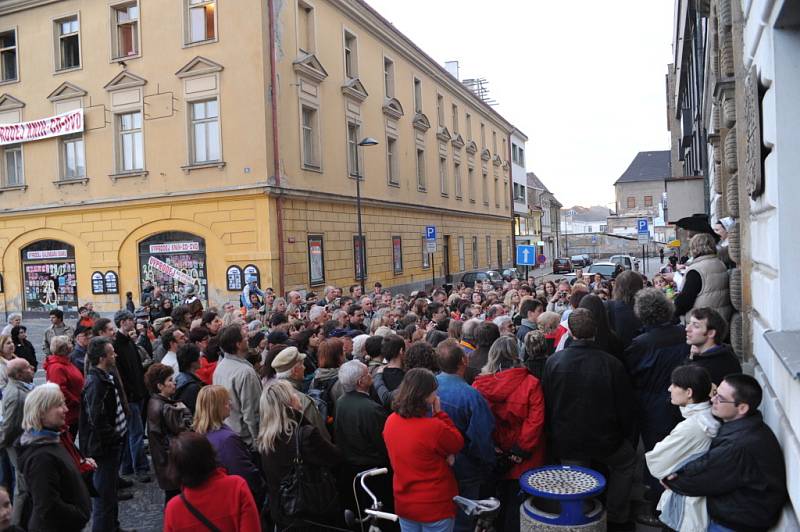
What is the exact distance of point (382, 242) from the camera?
2677 centimetres

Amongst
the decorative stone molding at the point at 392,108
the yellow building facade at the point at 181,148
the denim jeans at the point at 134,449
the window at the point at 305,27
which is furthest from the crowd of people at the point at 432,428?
the decorative stone molding at the point at 392,108

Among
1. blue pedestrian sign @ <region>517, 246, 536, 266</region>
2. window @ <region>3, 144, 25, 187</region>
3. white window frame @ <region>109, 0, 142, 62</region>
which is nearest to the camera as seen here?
blue pedestrian sign @ <region>517, 246, 536, 266</region>

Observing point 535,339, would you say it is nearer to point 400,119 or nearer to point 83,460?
point 83,460

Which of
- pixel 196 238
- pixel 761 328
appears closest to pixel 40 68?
pixel 196 238

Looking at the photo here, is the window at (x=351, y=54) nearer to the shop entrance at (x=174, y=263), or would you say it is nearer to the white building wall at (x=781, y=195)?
the shop entrance at (x=174, y=263)

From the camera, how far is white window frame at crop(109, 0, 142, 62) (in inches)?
822

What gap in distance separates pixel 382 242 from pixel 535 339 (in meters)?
21.5

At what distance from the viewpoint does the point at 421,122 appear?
1238 inches

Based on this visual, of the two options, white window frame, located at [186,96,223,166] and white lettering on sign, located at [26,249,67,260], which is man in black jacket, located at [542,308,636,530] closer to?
white window frame, located at [186,96,223,166]

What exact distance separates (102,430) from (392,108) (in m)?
24.0

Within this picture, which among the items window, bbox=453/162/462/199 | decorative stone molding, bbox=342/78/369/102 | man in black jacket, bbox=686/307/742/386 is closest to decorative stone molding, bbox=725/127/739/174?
man in black jacket, bbox=686/307/742/386

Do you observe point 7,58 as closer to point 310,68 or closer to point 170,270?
point 170,270

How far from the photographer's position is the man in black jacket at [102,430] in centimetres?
573

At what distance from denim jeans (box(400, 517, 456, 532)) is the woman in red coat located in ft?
2.63
